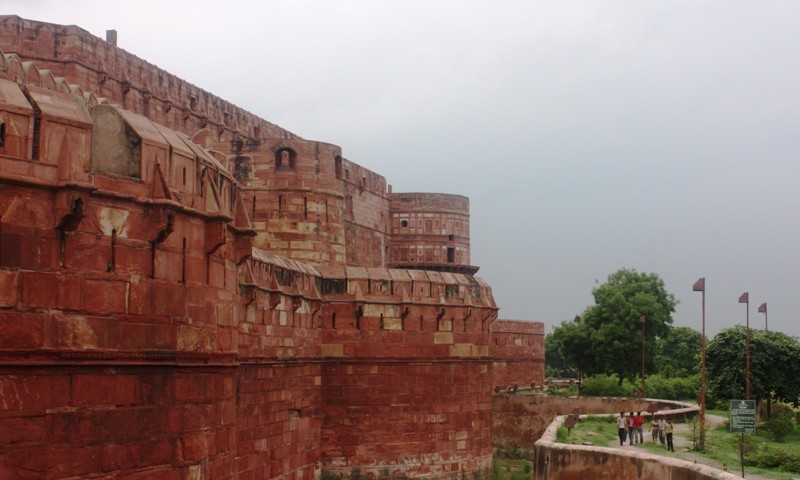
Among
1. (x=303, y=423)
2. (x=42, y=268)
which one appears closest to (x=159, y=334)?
(x=42, y=268)

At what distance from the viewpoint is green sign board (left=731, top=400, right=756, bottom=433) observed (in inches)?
648

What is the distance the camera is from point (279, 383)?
18703 mm

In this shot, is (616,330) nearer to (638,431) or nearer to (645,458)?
(638,431)

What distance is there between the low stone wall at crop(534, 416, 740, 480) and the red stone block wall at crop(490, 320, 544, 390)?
24.5m

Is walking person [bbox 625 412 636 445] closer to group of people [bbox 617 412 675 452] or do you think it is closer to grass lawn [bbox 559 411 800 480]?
group of people [bbox 617 412 675 452]

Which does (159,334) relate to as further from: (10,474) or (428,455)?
(428,455)

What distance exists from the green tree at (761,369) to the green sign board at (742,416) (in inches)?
483

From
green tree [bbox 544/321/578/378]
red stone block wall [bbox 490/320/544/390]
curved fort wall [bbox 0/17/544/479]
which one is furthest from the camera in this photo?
green tree [bbox 544/321/578/378]

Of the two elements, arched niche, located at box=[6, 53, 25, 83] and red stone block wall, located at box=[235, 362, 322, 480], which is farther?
red stone block wall, located at box=[235, 362, 322, 480]

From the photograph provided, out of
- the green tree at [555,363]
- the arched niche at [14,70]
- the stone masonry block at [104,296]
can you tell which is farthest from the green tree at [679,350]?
the arched niche at [14,70]

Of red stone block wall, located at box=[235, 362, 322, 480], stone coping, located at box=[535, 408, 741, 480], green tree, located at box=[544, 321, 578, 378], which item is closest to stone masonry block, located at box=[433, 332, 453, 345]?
red stone block wall, located at box=[235, 362, 322, 480]

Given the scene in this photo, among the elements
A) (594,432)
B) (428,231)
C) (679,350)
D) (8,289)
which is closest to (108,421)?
(8,289)

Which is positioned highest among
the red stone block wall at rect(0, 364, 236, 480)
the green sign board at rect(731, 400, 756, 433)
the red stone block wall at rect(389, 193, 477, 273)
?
the red stone block wall at rect(389, 193, 477, 273)

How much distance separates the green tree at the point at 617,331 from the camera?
149 feet
